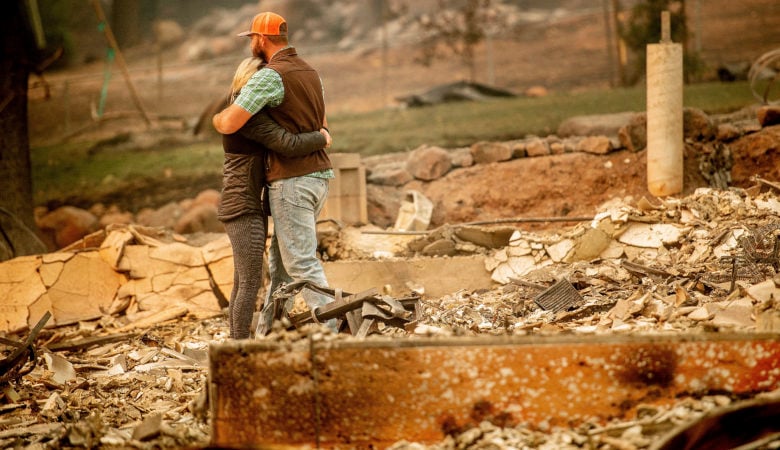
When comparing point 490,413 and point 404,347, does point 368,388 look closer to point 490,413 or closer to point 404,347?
point 404,347

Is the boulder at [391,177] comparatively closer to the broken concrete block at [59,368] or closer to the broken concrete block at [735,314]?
the broken concrete block at [59,368]

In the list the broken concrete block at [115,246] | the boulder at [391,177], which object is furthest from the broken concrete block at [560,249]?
the broken concrete block at [115,246]

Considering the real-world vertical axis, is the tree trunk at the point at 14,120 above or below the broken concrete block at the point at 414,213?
above

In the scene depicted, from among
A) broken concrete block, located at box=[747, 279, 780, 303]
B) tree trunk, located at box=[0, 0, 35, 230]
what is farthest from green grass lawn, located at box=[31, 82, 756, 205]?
broken concrete block, located at box=[747, 279, 780, 303]

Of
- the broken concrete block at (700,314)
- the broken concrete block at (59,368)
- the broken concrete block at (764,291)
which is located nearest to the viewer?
the broken concrete block at (764,291)

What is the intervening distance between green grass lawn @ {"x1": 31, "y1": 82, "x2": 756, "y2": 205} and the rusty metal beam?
6.97 meters

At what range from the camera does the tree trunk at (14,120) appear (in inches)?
352

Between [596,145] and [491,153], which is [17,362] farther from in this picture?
[596,145]

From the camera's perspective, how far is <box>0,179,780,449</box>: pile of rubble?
395 cm

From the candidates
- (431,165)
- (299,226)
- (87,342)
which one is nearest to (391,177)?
(431,165)

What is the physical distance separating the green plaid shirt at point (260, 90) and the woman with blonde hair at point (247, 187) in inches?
4.8

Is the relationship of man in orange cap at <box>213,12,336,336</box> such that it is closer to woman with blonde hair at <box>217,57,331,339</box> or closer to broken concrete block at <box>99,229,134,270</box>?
woman with blonde hair at <box>217,57,331,339</box>

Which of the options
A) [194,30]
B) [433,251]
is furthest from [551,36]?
[433,251]

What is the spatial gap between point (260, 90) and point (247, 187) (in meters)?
0.60
